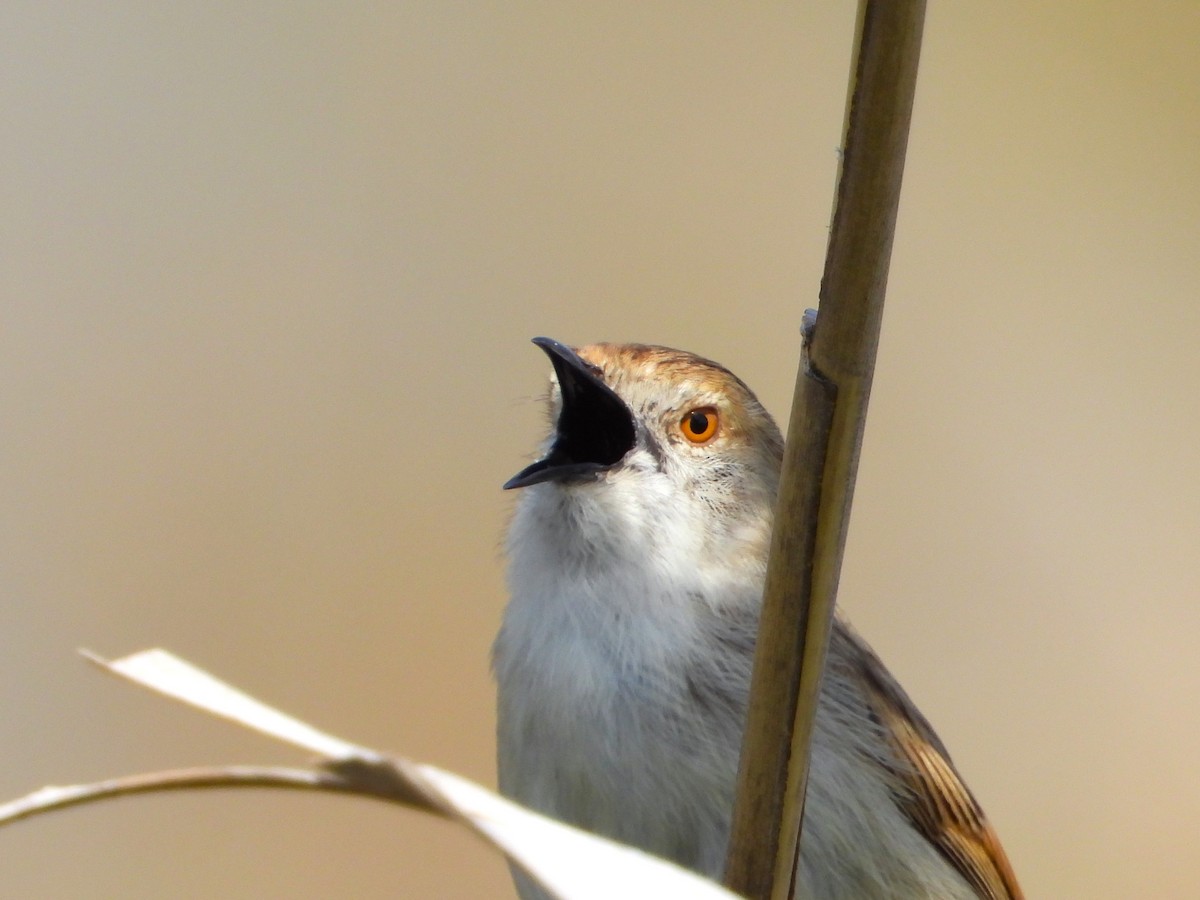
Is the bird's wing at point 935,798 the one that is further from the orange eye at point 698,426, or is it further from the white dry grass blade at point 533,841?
the white dry grass blade at point 533,841

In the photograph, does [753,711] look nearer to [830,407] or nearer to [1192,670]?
[830,407]

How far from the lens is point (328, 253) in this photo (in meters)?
2.77

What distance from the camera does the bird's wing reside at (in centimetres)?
163

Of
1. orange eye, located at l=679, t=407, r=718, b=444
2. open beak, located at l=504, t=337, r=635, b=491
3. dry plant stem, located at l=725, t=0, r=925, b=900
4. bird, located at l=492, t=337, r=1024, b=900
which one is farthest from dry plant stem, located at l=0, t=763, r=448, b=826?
orange eye, located at l=679, t=407, r=718, b=444

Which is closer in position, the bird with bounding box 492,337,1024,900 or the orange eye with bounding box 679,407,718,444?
the bird with bounding box 492,337,1024,900

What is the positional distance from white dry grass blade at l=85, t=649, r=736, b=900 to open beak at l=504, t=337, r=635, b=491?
104cm

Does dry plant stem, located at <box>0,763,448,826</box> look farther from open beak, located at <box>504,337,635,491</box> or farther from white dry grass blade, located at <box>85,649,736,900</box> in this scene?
open beak, located at <box>504,337,635,491</box>

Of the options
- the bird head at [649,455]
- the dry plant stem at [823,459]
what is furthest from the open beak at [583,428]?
the dry plant stem at [823,459]

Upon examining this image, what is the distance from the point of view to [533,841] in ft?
1.46

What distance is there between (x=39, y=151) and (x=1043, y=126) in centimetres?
226

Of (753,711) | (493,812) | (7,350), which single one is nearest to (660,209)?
(7,350)

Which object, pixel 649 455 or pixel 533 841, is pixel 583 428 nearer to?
pixel 649 455

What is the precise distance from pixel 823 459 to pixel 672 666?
815 mm

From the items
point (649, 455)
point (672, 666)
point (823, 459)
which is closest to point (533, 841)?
point (823, 459)
